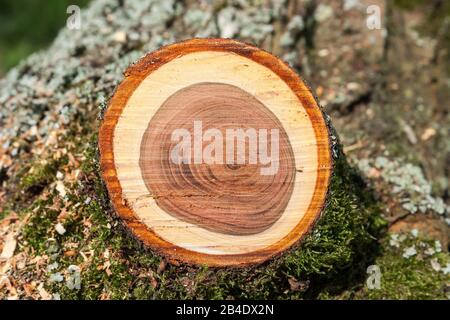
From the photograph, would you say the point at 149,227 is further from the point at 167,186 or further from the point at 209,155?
the point at 209,155

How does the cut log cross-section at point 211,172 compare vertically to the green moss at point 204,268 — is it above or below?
above

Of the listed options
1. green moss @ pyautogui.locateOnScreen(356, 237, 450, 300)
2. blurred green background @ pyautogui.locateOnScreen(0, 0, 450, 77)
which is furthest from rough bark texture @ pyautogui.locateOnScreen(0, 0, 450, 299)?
blurred green background @ pyautogui.locateOnScreen(0, 0, 450, 77)

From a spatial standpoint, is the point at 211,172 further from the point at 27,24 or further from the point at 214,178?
the point at 27,24

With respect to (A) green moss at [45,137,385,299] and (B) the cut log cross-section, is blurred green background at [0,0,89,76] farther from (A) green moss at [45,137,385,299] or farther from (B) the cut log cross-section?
(B) the cut log cross-section

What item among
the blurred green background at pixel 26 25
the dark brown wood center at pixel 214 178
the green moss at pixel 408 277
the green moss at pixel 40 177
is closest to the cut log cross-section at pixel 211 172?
the dark brown wood center at pixel 214 178

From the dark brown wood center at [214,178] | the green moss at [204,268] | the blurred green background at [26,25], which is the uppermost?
the blurred green background at [26,25]

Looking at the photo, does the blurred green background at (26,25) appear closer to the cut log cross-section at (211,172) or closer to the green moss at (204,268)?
the green moss at (204,268)
